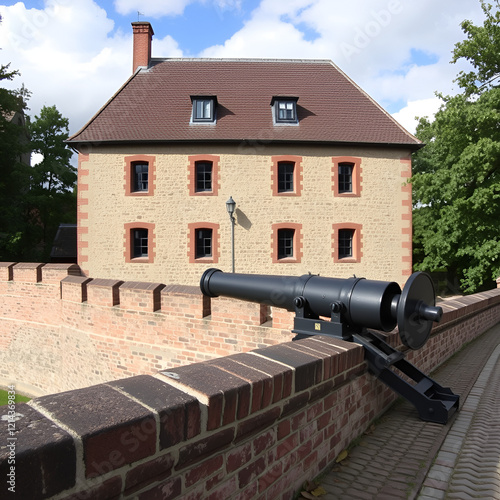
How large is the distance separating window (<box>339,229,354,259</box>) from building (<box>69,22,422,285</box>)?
0.04 metres

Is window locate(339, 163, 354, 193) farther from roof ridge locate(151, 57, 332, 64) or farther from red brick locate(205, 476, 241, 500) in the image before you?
red brick locate(205, 476, 241, 500)

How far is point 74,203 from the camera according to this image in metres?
29.1

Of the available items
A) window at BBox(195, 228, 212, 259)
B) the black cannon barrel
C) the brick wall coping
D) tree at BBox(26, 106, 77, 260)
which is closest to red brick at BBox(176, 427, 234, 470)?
the brick wall coping

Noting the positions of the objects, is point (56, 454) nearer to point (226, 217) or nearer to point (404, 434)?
point (404, 434)

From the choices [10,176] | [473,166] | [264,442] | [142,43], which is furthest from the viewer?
[10,176]

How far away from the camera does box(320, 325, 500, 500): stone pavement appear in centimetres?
264

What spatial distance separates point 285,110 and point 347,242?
6.29m

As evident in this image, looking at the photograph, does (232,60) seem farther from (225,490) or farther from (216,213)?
(225,490)

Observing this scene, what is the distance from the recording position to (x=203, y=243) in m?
17.4

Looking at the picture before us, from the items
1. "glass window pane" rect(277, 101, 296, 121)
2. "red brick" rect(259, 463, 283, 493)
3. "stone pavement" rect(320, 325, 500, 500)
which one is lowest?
"stone pavement" rect(320, 325, 500, 500)

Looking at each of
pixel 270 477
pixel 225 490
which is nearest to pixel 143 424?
pixel 225 490

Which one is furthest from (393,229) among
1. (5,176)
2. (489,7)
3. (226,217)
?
(5,176)

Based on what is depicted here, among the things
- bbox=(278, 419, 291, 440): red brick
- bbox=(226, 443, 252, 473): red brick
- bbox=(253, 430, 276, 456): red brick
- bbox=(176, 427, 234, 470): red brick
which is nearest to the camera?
bbox=(176, 427, 234, 470): red brick

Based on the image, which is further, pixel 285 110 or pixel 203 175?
pixel 285 110
